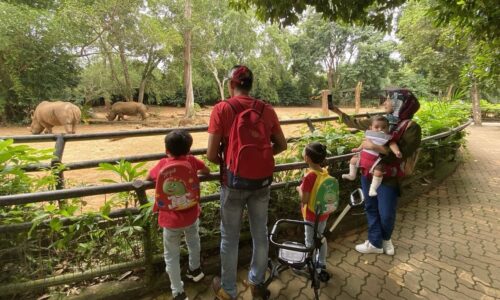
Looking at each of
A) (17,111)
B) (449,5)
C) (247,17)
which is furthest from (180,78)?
(449,5)

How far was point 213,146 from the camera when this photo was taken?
2.05 meters

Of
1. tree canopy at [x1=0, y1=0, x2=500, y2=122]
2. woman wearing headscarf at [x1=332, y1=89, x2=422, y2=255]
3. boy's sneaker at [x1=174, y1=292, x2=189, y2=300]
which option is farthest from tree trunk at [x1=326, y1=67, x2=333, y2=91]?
boy's sneaker at [x1=174, y1=292, x2=189, y2=300]

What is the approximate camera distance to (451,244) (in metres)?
3.40

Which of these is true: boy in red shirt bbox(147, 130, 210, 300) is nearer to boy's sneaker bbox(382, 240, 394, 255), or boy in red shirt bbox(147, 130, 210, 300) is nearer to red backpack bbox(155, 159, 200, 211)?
red backpack bbox(155, 159, 200, 211)

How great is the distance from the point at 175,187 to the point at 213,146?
38 cm

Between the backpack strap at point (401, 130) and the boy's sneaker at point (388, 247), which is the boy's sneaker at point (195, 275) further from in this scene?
the backpack strap at point (401, 130)

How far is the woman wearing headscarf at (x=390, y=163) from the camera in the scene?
2.76 m

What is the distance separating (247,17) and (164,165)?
84.5 feet

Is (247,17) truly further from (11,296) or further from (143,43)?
(11,296)

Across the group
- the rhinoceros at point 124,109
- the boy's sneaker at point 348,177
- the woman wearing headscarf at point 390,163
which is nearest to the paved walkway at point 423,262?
the woman wearing headscarf at point 390,163

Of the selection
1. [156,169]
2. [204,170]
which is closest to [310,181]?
[204,170]

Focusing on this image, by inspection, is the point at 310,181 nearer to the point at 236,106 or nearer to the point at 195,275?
the point at 236,106

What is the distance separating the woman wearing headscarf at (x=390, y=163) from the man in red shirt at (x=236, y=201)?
1.17 meters

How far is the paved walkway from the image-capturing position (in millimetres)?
2537
